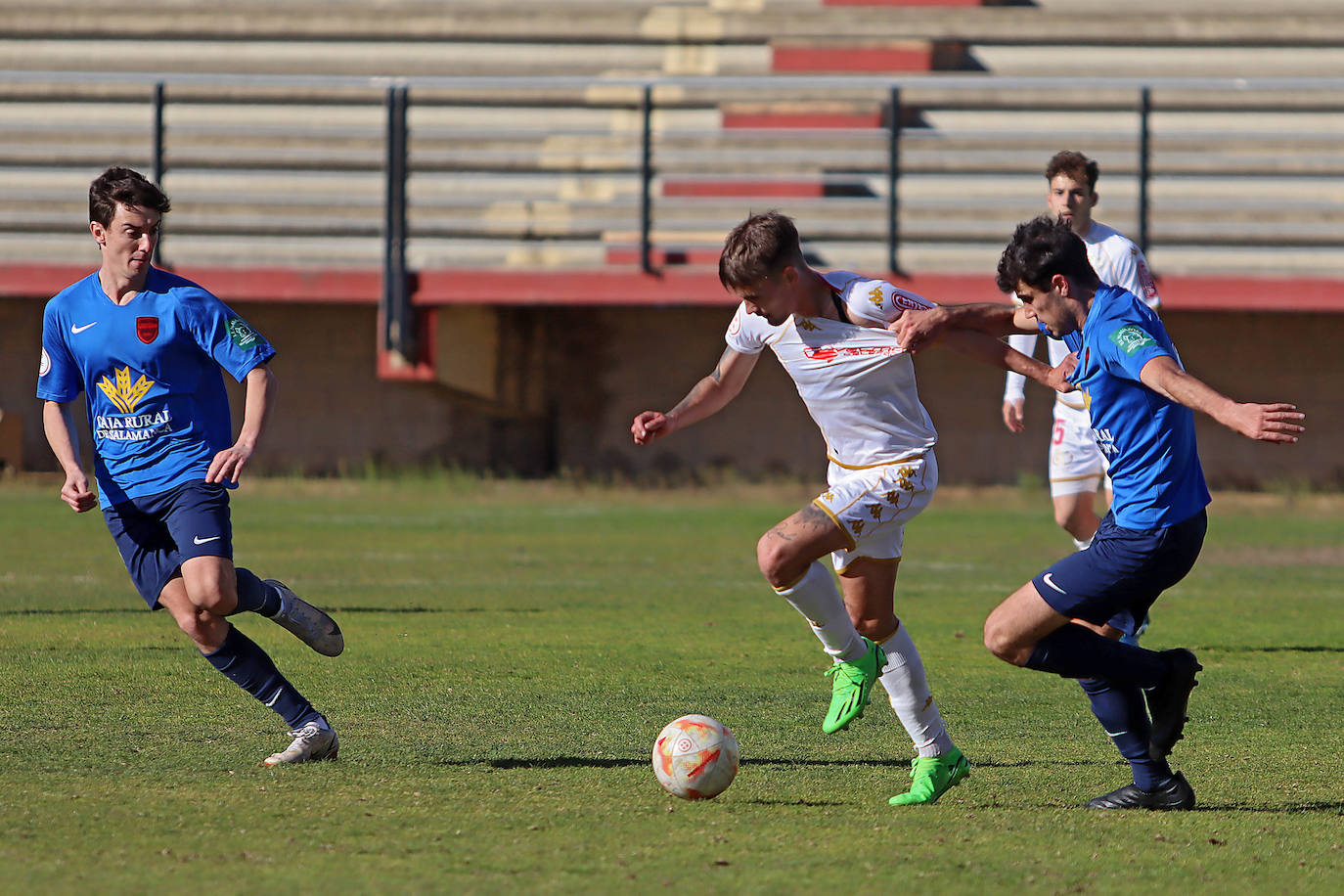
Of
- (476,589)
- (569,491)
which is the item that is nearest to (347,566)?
(476,589)

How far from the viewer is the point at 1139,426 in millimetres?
4465

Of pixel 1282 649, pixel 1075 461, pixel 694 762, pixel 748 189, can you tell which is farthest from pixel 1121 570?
pixel 748 189

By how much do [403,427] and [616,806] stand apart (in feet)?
44.2

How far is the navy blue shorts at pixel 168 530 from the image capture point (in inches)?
197

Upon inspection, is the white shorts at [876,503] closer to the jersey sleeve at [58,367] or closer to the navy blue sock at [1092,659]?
the navy blue sock at [1092,659]

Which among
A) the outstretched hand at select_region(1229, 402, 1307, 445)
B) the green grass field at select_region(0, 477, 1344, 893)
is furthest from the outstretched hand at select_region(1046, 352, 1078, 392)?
the green grass field at select_region(0, 477, 1344, 893)

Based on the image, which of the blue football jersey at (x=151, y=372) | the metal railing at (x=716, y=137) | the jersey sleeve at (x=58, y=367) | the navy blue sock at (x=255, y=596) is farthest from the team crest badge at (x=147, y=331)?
the metal railing at (x=716, y=137)

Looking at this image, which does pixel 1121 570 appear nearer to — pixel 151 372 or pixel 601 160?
pixel 151 372

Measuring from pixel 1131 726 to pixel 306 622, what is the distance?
2540 mm

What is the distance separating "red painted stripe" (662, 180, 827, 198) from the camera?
17.4m

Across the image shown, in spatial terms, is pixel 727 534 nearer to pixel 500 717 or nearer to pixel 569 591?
pixel 569 591

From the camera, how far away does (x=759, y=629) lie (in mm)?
8414

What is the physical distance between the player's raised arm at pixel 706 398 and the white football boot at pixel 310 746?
4.40ft

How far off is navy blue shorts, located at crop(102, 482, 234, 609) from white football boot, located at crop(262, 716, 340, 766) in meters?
0.59
